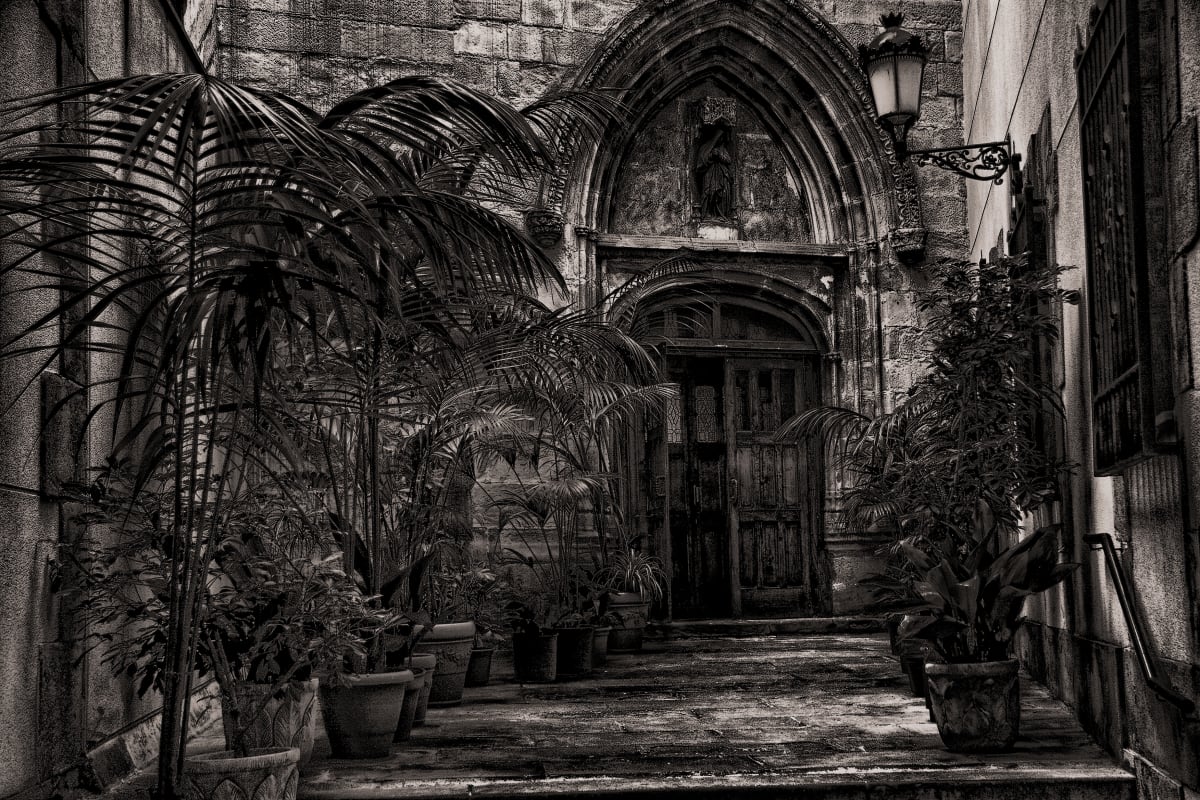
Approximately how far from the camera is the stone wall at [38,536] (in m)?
3.66

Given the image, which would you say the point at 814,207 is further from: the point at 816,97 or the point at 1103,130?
the point at 1103,130

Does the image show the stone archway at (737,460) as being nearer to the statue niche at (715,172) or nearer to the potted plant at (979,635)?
the statue niche at (715,172)

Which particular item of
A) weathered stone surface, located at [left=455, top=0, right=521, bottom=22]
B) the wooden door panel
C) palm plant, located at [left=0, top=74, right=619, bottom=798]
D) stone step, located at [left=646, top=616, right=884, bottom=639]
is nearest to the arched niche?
weathered stone surface, located at [left=455, top=0, right=521, bottom=22]

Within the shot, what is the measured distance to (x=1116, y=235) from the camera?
4375 millimetres

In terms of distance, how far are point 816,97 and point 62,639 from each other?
29.2ft

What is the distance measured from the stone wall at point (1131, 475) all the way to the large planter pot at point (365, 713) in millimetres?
2699

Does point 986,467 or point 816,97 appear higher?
point 816,97

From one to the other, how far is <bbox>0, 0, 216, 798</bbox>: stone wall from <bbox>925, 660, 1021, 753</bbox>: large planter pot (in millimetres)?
3073

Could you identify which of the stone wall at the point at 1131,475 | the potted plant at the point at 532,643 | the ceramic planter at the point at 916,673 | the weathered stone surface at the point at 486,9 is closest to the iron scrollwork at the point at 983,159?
the stone wall at the point at 1131,475

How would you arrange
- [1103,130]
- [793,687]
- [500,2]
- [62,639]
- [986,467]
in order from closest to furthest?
[62,639] < [1103,130] < [986,467] < [793,687] < [500,2]

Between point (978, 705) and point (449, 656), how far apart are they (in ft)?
9.26

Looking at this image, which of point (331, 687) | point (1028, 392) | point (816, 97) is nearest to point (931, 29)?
point (816, 97)

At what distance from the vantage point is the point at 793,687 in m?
7.05

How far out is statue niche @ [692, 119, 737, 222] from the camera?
1144cm
